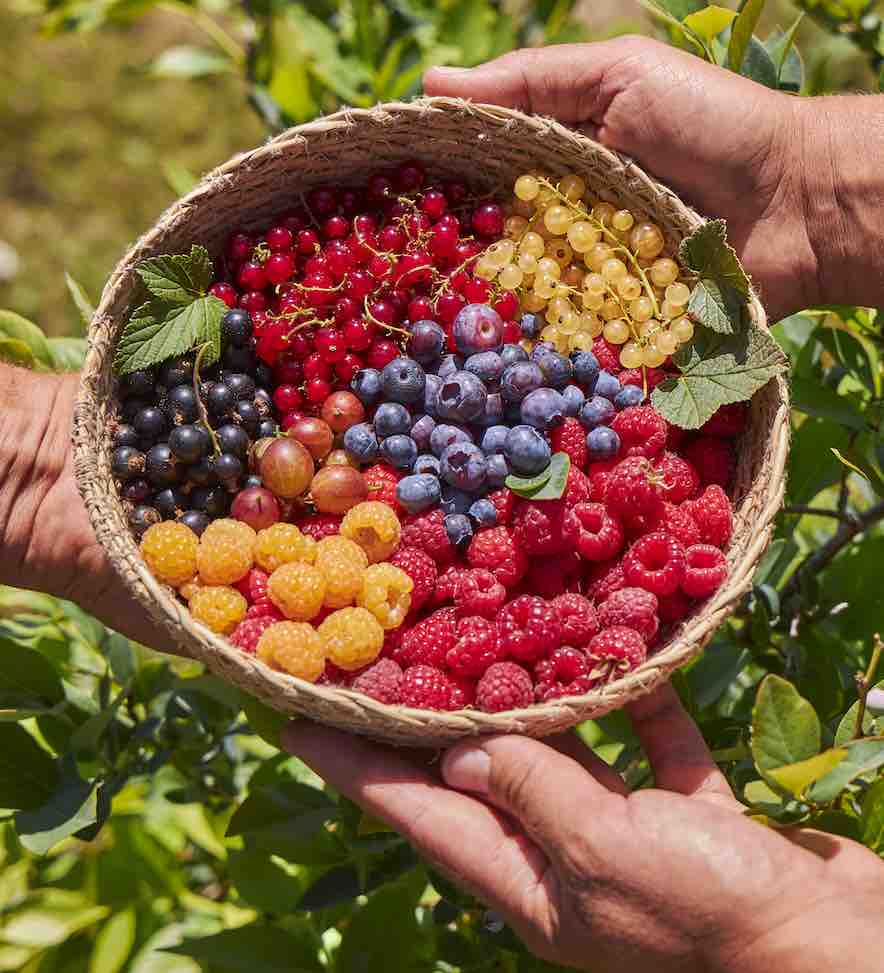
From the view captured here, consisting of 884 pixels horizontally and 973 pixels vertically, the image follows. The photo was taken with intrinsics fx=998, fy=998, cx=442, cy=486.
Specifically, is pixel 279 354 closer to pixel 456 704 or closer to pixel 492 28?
pixel 456 704

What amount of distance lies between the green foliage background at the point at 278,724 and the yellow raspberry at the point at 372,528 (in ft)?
1.02

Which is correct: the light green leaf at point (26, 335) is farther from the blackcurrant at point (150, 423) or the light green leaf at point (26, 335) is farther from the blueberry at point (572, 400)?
the blueberry at point (572, 400)

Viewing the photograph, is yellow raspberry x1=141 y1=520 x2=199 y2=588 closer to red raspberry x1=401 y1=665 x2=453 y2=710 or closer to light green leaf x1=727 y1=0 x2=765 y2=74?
red raspberry x1=401 y1=665 x2=453 y2=710

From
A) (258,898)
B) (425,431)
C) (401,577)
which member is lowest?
(258,898)

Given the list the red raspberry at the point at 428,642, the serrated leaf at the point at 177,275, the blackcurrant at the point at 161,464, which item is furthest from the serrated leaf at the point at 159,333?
the red raspberry at the point at 428,642

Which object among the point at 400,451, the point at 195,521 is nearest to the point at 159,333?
the point at 195,521

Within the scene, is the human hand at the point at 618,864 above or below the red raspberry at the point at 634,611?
below

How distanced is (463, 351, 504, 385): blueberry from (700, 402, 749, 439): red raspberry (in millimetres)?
365

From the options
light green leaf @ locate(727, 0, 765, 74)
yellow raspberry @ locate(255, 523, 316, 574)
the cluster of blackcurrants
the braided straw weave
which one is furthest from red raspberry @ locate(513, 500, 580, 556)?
light green leaf @ locate(727, 0, 765, 74)

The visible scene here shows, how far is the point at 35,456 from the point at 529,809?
1.06 m

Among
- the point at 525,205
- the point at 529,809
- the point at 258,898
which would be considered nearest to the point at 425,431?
the point at 525,205

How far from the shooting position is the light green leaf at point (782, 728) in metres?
1.16

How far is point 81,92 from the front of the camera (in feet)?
14.1

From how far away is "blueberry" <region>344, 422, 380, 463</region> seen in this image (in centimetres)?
165
